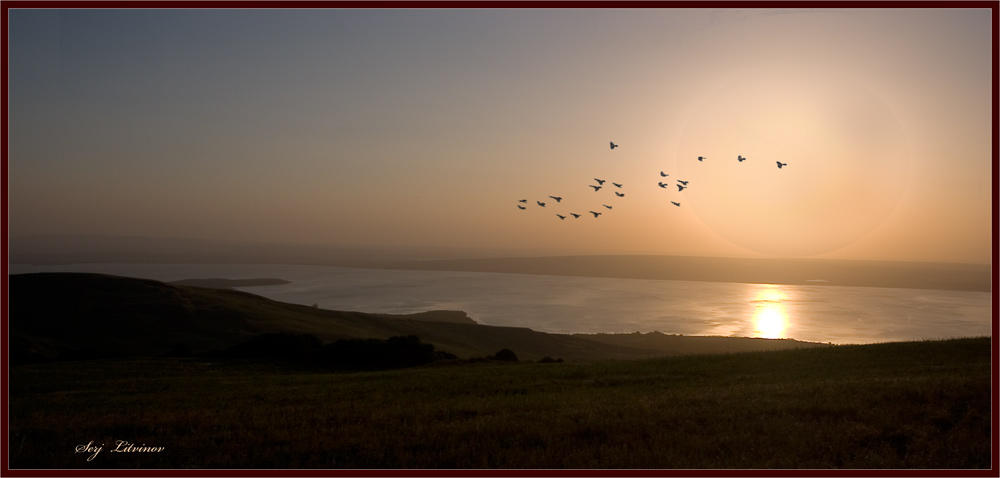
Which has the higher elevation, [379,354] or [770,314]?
[770,314]

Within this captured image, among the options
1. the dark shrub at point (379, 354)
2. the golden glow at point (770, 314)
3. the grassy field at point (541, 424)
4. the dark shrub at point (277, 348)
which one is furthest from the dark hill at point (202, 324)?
the grassy field at point (541, 424)

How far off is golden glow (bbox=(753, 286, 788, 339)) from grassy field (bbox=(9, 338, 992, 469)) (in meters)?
60.7

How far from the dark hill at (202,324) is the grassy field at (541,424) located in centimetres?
4073

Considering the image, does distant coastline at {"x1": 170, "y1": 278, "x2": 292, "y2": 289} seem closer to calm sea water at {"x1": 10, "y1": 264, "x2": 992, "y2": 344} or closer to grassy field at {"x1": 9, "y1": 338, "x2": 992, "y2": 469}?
calm sea water at {"x1": 10, "y1": 264, "x2": 992, "y2": 344}

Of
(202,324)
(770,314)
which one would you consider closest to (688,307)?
(770,314)

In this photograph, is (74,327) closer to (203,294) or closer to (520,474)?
(203,294)

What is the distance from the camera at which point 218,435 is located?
1362 cm

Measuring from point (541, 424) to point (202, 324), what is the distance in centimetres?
6317

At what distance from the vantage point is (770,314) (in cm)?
A: 10331

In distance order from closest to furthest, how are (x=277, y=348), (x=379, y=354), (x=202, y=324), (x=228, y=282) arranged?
(x=379, y=354) → (x=277, y=348) → (x=202, y=324) → (x=228, y=282)

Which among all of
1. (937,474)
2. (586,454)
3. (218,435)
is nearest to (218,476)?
(218,435)

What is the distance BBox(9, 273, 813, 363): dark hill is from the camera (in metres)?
62.2

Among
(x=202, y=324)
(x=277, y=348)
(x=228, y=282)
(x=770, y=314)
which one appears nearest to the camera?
(x=277, y=348)

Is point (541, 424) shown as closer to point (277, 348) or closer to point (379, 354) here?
point (379, 354)
